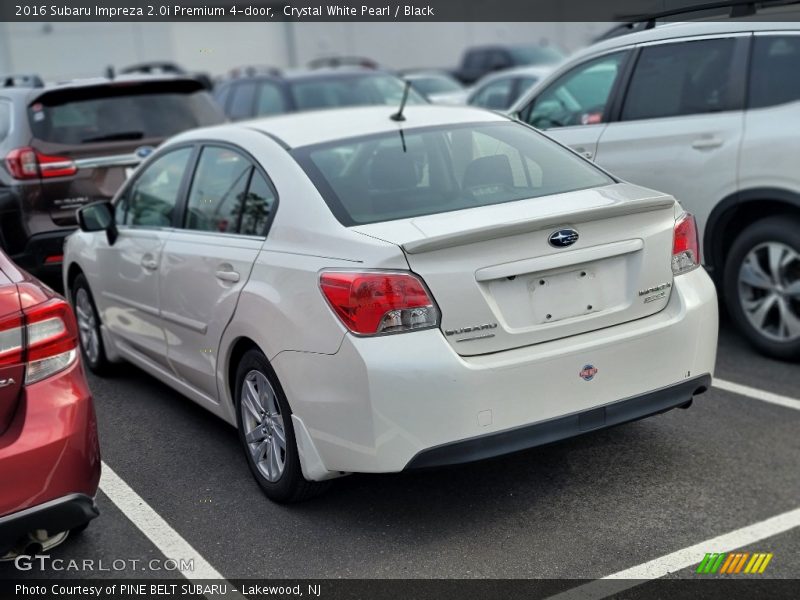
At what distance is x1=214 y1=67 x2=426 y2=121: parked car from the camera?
502 inches

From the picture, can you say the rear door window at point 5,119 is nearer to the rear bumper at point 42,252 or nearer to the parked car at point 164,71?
the rear bumper at point 42,252

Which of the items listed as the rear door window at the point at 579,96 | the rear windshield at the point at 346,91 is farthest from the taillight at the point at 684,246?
the rear windshield at the point at 346,91

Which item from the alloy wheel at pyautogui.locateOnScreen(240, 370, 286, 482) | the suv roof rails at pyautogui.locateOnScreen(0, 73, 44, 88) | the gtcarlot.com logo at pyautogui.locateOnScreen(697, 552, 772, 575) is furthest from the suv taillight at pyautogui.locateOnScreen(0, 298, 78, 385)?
the suv roof rails at pyautogui.locateOnScreen(0, 73, 44, 88)

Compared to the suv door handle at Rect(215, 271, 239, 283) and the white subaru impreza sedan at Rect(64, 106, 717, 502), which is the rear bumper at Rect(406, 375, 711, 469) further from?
the suv door handle at Rect(215, 271, 239, 283)

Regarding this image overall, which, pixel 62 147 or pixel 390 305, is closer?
pixel 390 305

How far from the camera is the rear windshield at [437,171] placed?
4293 mm

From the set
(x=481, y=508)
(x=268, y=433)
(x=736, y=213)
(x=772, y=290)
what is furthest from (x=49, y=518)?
(x=736, y=213)

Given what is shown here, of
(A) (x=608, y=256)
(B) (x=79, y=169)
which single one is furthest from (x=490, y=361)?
(B) (x=79, y=169)

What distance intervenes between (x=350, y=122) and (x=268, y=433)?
1.62 meters

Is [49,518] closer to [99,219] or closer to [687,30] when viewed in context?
[99,219]

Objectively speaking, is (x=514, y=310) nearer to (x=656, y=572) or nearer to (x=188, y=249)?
(x=656, y=572)

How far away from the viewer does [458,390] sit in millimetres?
3703

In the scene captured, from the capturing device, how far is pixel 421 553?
3898 mm

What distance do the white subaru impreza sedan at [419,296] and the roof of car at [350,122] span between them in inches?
0.8
